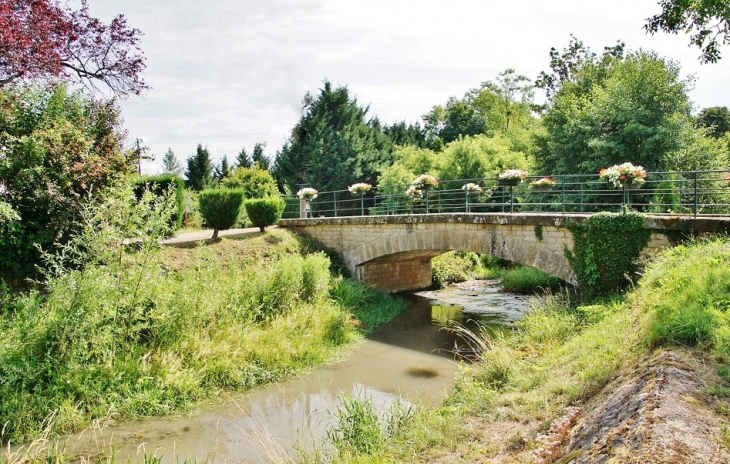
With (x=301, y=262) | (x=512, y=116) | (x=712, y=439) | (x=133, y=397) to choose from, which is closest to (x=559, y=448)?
(x=712, y=439)

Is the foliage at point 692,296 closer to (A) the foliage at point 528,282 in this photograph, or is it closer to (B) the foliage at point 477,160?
(A) the foliage at point 528,282

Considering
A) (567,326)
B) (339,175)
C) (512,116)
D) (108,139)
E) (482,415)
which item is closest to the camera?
(482,415)

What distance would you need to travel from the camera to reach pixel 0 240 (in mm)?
9273

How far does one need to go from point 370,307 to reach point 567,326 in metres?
6.49

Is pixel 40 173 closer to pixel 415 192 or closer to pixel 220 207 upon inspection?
pixel 220 207

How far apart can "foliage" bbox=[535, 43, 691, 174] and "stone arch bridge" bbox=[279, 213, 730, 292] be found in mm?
5594

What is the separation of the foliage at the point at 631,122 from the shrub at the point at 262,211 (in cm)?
967

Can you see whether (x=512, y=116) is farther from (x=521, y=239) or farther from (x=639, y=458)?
(x=639, y=458)

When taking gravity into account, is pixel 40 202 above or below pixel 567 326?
above

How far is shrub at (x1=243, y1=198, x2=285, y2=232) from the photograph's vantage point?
640 inches

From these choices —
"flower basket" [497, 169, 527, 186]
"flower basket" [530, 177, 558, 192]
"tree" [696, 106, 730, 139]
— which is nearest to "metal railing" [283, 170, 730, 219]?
"flower basket" [530, 177, 558, 192]

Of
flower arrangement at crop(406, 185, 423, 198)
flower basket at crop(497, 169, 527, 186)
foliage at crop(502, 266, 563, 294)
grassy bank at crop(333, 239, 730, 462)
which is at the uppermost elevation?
flower basket at crop(497, 169, 527, 186)

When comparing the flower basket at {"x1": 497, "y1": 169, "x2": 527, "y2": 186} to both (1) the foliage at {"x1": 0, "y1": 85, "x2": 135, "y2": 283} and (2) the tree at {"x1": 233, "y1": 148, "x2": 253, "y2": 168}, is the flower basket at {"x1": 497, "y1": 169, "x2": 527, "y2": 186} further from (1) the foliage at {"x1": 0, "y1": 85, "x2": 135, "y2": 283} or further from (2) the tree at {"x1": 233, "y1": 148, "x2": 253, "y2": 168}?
(2) the tree at {"x1": 233, "y1": 148, "x2": 253, "y2": 168}

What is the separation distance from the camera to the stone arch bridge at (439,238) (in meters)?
10.4
